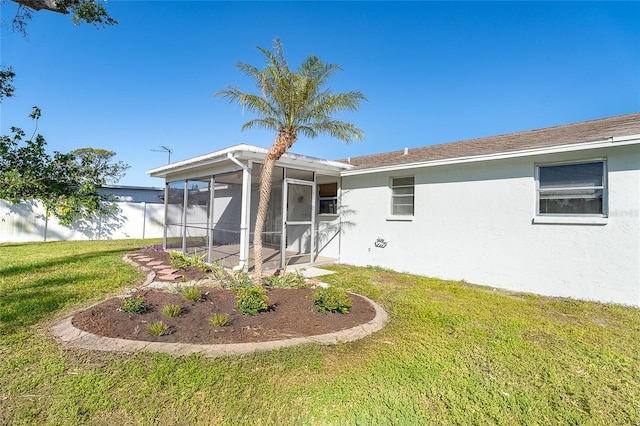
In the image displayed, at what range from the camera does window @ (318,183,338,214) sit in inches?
417

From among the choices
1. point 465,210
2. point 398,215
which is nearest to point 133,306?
point 398,215

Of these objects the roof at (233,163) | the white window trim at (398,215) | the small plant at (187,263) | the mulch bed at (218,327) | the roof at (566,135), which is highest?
the roof at (566,135)

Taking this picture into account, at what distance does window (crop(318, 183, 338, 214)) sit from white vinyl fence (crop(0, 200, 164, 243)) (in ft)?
37.7

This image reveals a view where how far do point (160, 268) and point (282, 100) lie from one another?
217 inches

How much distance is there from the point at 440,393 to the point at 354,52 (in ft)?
33.2

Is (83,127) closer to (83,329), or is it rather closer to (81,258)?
(81,258)

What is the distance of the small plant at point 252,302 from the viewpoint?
14.3 feet

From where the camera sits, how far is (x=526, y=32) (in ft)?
27.2

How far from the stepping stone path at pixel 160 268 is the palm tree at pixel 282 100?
94.2 inches

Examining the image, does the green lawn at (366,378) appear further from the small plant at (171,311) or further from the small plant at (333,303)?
the small plant at (171,311)

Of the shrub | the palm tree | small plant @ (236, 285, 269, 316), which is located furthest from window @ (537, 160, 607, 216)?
small plant @ (236, 285, 269, 316)

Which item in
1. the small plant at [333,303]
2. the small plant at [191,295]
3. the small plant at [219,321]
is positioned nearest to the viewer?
the small plant at [219,321]

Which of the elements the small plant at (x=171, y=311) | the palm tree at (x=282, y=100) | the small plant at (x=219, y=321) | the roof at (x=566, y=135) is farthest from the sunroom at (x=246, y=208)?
the small plant at (x=219, y=321)

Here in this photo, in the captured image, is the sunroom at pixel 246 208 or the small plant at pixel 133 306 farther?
the sunroom at pixel 246 208
